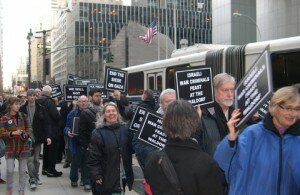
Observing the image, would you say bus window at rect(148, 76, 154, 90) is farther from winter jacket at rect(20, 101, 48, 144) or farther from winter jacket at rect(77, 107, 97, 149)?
winter jacket at rect(77, 107, 97, 149)

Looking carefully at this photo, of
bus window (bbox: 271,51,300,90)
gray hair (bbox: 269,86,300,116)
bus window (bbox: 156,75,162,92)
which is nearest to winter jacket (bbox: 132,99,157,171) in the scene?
gray hair (bbox: 269,86,300,116)

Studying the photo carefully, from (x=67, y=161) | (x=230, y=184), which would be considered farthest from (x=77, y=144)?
(x=230, y=184)

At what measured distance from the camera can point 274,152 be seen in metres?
3.08

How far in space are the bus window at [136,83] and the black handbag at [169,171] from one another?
1741cm

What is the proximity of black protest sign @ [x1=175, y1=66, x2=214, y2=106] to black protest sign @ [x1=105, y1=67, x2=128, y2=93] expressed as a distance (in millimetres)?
4802

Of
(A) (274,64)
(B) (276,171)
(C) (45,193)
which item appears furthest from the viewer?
(A) (274,64)

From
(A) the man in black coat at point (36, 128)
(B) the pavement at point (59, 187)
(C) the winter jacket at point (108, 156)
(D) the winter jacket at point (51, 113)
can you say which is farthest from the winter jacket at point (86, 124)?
(C) the winter jacket at point (108, 156)

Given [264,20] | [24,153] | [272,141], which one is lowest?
[24,153]

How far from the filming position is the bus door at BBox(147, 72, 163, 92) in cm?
1854

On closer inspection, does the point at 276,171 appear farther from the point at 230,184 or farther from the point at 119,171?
the point at 119,171

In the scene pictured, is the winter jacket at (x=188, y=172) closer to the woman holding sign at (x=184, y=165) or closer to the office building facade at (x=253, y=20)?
the woman holding sign at (x=184, y=165)

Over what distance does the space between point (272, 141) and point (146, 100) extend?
6423 mm

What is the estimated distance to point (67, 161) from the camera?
12586 millimetres

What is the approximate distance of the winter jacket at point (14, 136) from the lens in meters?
8.03
